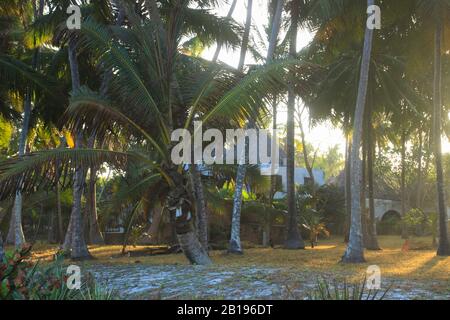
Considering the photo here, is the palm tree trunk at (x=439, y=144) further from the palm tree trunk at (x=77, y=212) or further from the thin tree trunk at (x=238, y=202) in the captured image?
the palm tree trunk at (x=77, y=212)

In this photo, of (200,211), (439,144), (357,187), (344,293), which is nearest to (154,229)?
(200,211)

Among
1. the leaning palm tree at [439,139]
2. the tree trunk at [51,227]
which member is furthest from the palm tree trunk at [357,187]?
the tree trunk at [51,227]

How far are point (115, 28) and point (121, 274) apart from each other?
526 cm

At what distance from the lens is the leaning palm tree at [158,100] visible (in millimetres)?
10547

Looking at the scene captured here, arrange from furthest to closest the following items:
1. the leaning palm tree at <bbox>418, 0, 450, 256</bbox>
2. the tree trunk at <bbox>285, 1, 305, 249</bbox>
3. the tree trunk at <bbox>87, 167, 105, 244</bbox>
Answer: the tree trunk at <bbox>87, 167, 105, 244</bbox>
the tree trunk at <bbox>285, 1, 305, 249</bbox>
the leaning palm tree at <bbox>418, 0, 450, 256</bbox>

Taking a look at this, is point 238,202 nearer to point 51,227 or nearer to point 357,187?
point 357,187

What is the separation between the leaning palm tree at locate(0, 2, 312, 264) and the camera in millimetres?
10547

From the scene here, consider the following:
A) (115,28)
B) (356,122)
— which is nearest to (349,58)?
(356,122)

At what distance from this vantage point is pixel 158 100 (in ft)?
36.5

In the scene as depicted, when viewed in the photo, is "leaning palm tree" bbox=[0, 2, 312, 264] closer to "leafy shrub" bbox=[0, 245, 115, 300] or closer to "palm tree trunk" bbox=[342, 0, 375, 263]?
"palm tree trunk" bbox=[342, 0, 375, 263]

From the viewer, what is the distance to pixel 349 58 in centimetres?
1933

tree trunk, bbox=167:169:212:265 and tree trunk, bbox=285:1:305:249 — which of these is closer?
tree trunk, bbox=167:169:212:265

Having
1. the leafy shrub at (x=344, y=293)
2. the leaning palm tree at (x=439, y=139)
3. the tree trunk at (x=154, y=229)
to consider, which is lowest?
the leafy shrub at (x=344, y=293)

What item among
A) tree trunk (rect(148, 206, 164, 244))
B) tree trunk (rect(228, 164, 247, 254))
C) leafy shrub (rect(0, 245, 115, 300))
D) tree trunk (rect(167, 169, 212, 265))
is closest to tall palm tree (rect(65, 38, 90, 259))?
tree trunk (rect(167, 169, 212, 265))
